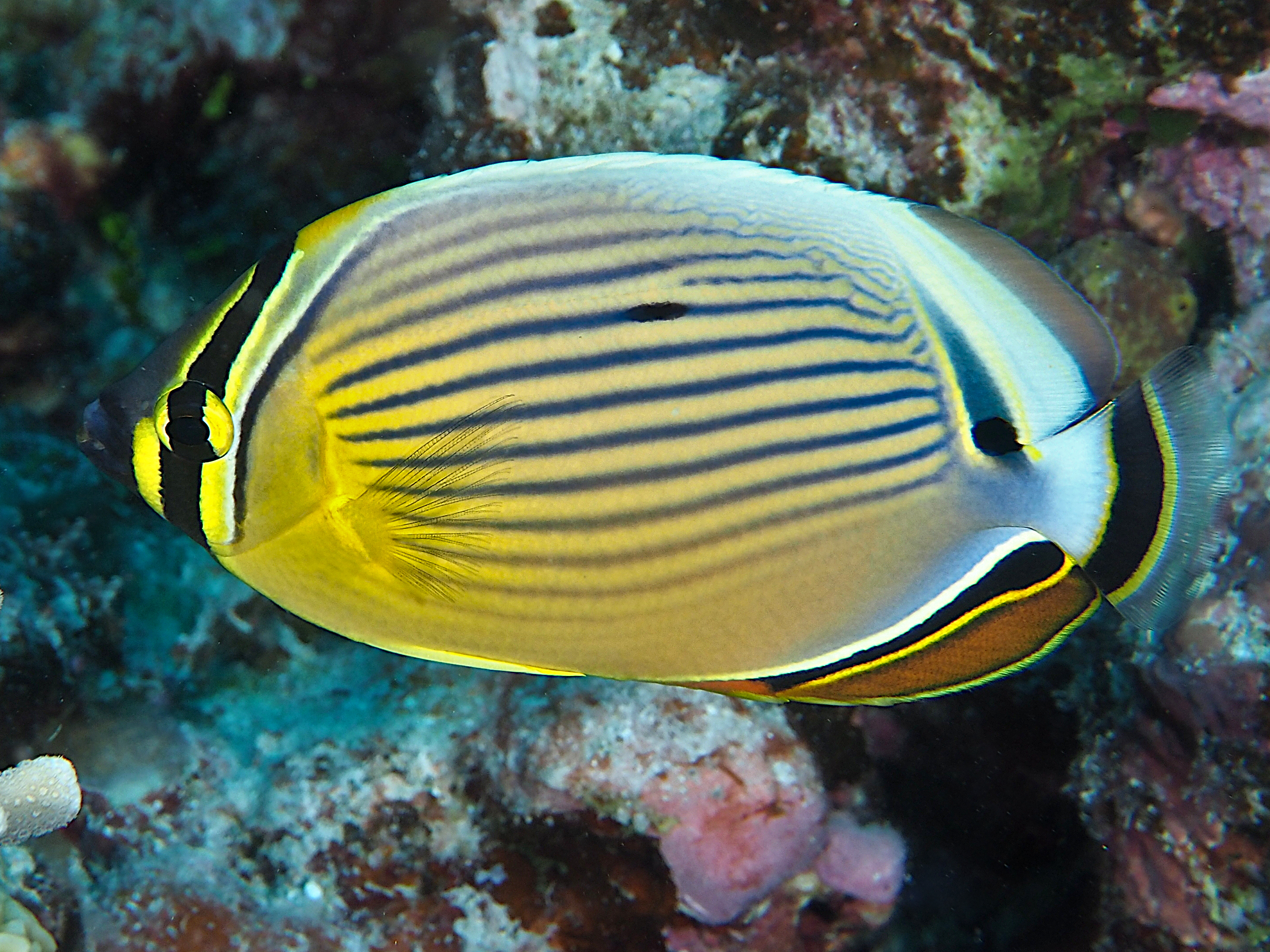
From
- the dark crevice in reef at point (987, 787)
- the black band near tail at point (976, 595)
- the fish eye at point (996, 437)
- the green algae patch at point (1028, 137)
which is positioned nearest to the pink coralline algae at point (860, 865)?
the dark crevice in reef at point (987, 787)

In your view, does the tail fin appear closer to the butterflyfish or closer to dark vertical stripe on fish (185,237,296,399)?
the butterflyfish

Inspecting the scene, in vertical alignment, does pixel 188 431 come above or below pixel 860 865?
above

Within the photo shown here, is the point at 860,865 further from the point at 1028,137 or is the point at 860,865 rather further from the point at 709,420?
the point at 1028,137

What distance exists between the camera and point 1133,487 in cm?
158

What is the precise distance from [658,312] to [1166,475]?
38.7 inches

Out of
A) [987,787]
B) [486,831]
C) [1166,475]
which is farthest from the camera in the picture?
[987,787]

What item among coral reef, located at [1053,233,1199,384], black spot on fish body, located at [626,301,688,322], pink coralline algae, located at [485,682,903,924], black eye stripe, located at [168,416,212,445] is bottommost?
pink coralline algae, located at [485,682,903,924]

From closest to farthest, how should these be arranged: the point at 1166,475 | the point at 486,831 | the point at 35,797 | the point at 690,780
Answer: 1. the point at 1166,475
2. the point at 35,797
3. the point at 690,780
4. the point at 486,831

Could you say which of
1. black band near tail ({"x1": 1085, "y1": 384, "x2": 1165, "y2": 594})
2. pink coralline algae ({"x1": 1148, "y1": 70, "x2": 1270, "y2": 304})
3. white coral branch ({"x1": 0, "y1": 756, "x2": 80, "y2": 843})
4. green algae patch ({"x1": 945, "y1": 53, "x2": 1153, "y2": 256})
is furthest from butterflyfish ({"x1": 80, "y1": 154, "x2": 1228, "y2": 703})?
pink coralline algae ({"x1": 1148, "y1": 70, "x2": 1270, "y2": 304})

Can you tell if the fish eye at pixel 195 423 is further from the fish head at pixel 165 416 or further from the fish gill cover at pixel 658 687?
the fish gill cover at pixel 658 687

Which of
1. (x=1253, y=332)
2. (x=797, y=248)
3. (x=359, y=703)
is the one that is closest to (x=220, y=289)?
(x=359, y=703)

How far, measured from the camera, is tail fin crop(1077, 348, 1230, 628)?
1.57 meters

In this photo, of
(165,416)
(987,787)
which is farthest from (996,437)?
(987,787)

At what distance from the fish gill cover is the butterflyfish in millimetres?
1091
